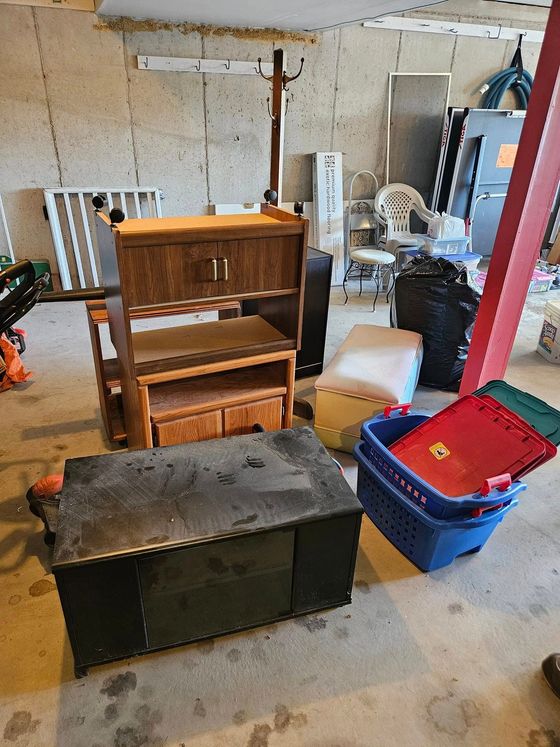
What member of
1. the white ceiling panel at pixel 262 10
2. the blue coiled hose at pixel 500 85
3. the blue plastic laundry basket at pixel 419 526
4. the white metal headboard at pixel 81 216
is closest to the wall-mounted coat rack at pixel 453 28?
the blue coiled hose at pixel 500 85

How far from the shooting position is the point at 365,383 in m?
2.35

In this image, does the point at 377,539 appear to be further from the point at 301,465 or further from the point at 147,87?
the point at 147,87

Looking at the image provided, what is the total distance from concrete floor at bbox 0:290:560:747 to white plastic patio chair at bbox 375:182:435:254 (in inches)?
141

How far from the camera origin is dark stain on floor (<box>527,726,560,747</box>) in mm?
1340

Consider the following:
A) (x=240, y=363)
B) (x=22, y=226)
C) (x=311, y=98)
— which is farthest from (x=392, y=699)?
(x=311, y=98)

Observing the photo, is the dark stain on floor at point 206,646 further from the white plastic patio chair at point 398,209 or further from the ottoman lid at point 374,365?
the white plastic patio chair at point 398,209

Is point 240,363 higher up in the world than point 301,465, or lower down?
higher up

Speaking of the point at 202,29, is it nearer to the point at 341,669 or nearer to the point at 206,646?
the point at 206,646

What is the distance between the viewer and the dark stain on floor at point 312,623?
5.34 feet

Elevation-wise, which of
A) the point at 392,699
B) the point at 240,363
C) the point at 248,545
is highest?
the point at 240,363

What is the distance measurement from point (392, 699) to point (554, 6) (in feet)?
8.94

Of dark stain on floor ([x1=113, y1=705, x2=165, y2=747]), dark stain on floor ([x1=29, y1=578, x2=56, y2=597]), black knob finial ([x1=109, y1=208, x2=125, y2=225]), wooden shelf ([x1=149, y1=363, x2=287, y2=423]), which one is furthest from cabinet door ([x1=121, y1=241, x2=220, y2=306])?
dark stain on floor ([x1=113, y1=705, x2=165, y2=747])

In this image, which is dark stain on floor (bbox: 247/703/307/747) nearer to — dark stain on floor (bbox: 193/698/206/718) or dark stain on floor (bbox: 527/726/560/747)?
dark stain on floor (bbox: 193/698/206/718)

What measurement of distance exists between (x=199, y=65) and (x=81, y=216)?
66.6 inches
